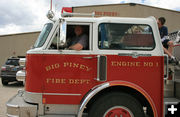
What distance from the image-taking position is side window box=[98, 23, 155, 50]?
3756 mm

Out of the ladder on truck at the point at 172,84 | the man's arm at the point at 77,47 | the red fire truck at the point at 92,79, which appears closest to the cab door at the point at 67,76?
the red fire truck at the point at 92,79

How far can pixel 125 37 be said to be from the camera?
12.5 feet

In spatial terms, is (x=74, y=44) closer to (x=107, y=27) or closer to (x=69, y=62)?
(x=69, y=62)

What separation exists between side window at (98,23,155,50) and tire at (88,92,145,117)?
0.95 metres

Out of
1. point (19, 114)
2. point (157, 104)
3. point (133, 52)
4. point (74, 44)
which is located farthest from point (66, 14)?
point (157, 104)

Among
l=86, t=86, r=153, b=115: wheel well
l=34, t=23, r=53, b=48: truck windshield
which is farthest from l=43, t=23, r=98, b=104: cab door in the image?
l=34, t=23, r=53, b=48: truck windshield

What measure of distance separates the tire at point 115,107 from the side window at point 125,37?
0.95m

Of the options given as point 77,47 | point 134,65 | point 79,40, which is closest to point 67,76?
point 77,47

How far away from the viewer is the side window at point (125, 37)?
376 cm

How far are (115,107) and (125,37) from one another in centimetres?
135

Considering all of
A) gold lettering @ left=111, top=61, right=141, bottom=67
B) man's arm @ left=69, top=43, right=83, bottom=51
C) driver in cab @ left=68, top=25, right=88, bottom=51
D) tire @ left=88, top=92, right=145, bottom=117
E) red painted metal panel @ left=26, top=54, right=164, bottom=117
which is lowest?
tire @ left=88, top=92, right=145, bottom=117

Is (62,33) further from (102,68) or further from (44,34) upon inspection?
(102,68)

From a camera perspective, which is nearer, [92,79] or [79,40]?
[92,79]

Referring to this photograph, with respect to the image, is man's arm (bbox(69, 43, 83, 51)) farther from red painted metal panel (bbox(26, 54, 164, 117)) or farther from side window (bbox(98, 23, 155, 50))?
side window (bbox(98, 23, 155, 50))
